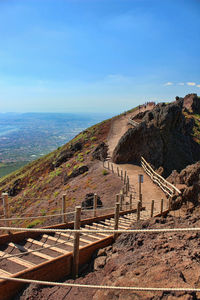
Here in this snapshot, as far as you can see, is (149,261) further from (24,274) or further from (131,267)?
(24,274)

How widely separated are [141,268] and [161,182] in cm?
1190

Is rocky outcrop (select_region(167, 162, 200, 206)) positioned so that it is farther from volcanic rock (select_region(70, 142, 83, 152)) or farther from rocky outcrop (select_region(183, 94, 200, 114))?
rocky outcrop (select_region(183, 94, 200, 114))

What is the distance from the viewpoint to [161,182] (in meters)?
16.2

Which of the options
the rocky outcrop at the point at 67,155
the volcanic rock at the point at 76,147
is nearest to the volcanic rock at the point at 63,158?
the rocky outcrop at the point at 67,155

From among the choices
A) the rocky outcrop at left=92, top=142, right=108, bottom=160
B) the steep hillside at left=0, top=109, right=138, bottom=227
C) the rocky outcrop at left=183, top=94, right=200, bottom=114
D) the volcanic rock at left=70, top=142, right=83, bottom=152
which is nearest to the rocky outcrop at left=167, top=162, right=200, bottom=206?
the steep hillside at left=0, top=109, right=138, bottom=227

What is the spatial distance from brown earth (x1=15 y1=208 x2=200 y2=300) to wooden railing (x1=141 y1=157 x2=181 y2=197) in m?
6.22

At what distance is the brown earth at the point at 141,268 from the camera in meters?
4.15

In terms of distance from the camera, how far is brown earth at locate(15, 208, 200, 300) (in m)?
4.15

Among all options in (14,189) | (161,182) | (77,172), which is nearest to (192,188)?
(161,182)

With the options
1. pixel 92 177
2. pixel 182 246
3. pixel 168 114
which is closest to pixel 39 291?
pixel 182 246

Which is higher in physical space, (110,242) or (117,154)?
(117,154)

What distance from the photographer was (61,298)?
4.46m

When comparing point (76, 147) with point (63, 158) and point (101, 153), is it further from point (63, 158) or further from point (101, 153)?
point (101, 153)

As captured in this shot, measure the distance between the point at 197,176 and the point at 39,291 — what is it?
409 inches
